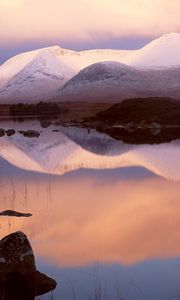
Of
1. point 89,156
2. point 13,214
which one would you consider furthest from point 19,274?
point 89,156

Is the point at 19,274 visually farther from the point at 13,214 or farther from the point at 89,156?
the point at 89,156

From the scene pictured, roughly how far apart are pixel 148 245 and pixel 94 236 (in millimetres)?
1669

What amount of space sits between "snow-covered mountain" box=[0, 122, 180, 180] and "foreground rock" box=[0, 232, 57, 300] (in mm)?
16154

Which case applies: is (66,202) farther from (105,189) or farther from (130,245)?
(130,245)

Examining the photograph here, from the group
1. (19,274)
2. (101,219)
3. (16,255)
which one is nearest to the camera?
(19,274)

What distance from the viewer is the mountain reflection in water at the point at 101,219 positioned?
469 inches

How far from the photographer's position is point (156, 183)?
25078 millimetres

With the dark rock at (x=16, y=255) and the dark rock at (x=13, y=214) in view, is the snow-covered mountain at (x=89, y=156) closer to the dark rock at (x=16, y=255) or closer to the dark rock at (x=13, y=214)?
the dark rock at (x=13, y=214)

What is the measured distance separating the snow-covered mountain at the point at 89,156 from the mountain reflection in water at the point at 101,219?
13cm

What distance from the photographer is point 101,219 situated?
17078mm

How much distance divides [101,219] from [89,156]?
22.8 m

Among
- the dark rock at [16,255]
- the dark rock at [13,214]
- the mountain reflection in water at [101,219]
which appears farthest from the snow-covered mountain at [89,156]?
the dark rock at [16,255]

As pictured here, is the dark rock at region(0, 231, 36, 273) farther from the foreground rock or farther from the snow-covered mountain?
the snow-covered mountain

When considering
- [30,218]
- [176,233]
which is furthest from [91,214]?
[176,233]
